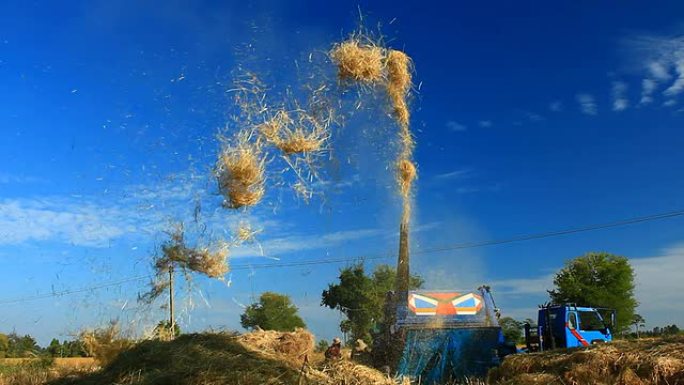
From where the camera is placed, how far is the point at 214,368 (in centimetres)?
533

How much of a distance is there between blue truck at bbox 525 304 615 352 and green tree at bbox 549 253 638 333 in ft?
90.0

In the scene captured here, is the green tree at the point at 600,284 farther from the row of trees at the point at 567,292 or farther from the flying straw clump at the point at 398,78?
the flying straw clump at the point at 398,78

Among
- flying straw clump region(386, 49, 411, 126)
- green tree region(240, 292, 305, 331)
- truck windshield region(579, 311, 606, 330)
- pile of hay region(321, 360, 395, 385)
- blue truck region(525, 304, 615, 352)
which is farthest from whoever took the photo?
green tree region(240, 292, 305, 331)

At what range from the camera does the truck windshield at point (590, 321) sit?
16.6 m

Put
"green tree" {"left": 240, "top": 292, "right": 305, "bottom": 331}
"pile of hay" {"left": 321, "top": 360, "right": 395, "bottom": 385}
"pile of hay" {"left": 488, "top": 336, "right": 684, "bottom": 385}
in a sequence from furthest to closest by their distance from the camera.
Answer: "green tree" {"left": 240, "top": 292, "right": 305, "bottom": 331} < "pile of hay" {"left": 488, "top": 336, "right": 684, "bottom": 385} < "pile of hay" {"left": 321, "top": 360, "right": 395, "bottom": 385}

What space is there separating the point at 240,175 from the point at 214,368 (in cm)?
431

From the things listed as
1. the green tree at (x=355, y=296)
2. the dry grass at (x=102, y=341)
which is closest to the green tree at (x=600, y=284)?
the green tree at (x=355, y=296)

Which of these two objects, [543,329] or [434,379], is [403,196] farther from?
[543,329]

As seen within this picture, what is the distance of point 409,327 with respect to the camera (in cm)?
1667

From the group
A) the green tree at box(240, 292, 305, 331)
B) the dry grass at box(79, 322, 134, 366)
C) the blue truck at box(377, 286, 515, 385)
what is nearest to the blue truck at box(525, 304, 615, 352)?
the blue truck at box(377, 286, 515, 385)

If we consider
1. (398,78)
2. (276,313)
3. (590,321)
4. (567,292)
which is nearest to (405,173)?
(398,78)

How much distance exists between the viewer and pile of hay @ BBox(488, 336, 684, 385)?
8500 millimetres

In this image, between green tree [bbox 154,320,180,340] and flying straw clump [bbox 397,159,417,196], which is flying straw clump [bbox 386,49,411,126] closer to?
flying straw clump [bbox 397,159,417,196]

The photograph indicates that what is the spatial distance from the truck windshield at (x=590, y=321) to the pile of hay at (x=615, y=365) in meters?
5.47
